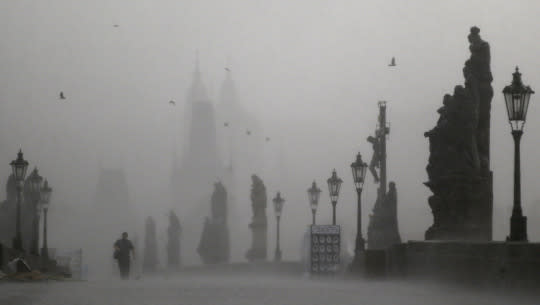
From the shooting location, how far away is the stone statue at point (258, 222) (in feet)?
283

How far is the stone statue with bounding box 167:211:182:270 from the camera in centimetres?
13038

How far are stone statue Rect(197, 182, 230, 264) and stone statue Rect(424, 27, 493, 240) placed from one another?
3462 inches

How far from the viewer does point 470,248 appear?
60.6 feet

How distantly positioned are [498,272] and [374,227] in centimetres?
3146

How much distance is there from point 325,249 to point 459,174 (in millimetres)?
9917

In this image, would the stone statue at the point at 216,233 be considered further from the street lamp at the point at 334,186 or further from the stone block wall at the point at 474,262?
the stone block wall at the point at 474,262

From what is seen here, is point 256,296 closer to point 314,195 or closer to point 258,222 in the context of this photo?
point 314,195

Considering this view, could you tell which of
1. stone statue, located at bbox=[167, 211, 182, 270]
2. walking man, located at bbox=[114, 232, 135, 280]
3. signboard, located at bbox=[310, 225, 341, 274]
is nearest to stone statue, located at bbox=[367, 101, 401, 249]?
signboard, located at bbox=[310, 225, 341, 274]

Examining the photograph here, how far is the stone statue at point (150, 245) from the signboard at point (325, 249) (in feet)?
364

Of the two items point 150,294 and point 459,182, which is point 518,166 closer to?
point 150,294

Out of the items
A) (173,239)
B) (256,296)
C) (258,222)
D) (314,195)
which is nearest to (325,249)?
(314,195)

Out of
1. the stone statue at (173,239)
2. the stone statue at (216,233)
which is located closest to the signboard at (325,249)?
the stone statue at (216,233)

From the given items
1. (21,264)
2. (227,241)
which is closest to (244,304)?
(21,264)

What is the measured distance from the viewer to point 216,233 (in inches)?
4631
